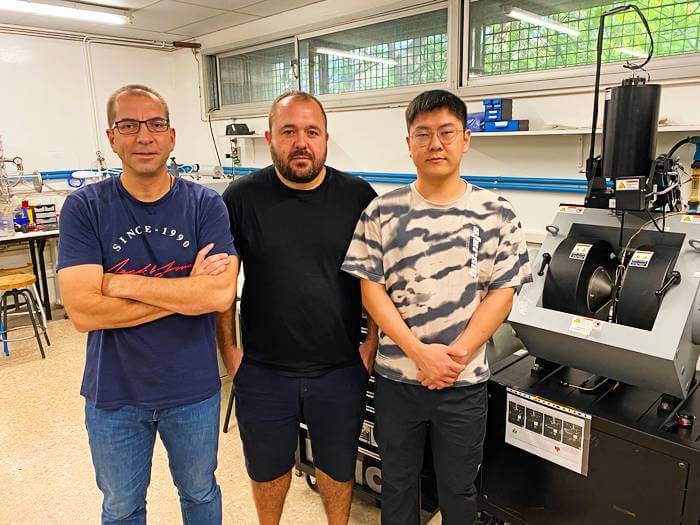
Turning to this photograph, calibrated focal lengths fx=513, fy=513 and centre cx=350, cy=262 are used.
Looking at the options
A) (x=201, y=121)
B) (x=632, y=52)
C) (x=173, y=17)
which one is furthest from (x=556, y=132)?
(x=201, y=121)

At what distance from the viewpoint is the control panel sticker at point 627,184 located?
1.47 meters

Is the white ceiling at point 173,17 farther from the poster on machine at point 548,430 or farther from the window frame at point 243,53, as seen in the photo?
the poster on machine at point 548,430

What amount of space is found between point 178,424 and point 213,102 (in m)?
4.90

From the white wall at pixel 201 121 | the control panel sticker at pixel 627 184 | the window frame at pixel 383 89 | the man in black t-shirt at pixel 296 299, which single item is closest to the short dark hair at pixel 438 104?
the man in black t-shirt at pixel 296 299

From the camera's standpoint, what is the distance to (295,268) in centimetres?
159

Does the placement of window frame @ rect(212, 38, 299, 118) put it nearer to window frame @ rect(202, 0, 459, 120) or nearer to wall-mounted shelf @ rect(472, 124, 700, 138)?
window frame @ rect(202, 0, 459, 120)

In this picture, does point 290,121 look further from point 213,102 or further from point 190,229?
point 213,102

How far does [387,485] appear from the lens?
5.29 feet

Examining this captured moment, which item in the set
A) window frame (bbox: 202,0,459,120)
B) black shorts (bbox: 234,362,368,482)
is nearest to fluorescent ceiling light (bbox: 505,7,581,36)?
window frame (bbox: 202,0,459,120)

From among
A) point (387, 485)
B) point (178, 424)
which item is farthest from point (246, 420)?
point (387, 485)

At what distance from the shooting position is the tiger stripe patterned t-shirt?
145 cm

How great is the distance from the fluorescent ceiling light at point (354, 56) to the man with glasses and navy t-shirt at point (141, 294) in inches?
120

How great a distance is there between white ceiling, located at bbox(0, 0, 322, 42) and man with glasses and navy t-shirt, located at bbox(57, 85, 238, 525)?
3.30 meters

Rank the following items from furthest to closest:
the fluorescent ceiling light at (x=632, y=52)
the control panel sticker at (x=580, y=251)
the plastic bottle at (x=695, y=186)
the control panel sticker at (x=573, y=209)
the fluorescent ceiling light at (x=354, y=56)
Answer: the fluorescent ceiling light at (x=354, y=56)
the fluorescent ceiling light at (x=632, y=52)
the plastic bottle at (x=695, y=186)
the control panel sticker at (x=573, y=209)
the control panel sticker at (x=580, y=251)
